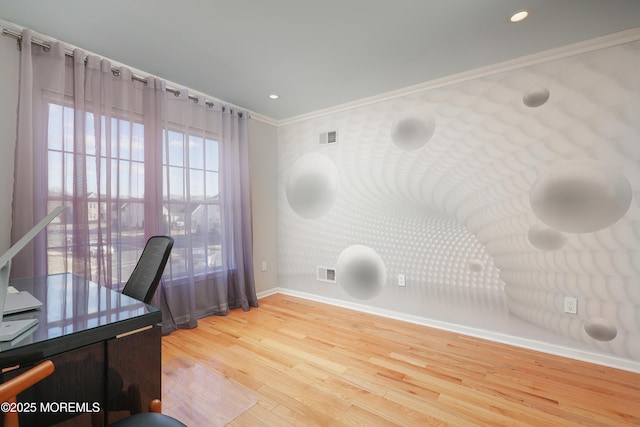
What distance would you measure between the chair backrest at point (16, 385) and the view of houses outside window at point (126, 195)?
6.30ft

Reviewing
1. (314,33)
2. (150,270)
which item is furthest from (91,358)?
(314,33)

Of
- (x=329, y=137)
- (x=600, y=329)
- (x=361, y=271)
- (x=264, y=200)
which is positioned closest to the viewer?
(x=600, y=329)

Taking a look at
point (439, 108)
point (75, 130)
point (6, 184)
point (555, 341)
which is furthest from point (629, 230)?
point (6, 184)

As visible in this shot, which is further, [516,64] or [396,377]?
[516,64]

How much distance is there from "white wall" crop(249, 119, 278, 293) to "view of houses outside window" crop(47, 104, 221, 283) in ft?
2.04

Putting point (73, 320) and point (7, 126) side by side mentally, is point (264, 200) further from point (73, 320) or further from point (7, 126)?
point (73, 320)

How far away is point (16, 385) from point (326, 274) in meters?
3.12

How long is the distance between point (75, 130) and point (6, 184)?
56 cm

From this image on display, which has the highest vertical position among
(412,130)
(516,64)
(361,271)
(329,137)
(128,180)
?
(516,64)

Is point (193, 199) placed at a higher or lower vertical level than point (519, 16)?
lower

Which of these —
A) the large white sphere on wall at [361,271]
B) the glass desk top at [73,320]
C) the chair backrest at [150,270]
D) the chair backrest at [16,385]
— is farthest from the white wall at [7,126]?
the large white sphere on wall at [361,271]

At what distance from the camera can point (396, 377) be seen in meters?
1.95

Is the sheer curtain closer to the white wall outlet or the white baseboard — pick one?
the white baseboard

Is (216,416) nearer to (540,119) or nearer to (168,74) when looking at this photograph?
(168,74)
